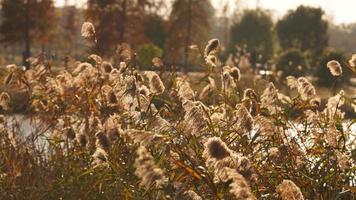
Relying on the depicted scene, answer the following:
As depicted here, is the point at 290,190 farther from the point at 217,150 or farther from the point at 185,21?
the point at 185,21

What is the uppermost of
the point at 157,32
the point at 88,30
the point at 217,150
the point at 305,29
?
the point at 88,30

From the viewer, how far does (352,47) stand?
115 metres

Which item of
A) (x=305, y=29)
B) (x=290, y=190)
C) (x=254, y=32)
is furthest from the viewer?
(x=254, y=32)

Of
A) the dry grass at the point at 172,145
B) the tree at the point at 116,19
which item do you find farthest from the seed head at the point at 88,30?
the tree at the point at 116,19

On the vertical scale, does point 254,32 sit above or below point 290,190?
below

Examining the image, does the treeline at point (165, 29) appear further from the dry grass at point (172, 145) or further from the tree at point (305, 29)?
the dry grass at point (172, 145)

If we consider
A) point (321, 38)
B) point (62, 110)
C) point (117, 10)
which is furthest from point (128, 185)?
point (321, 38)

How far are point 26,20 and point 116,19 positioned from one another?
5011mm

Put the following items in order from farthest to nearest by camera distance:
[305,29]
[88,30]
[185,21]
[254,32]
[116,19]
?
[254,32] < [305,29] < [185,21] < [116,19] < [88,30]

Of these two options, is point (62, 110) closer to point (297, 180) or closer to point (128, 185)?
point (128, 185)

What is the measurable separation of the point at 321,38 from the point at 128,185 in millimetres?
51323

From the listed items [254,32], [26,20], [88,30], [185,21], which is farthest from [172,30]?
[88,30]

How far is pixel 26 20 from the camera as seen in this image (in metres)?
34.7

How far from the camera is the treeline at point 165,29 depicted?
3478 cm
